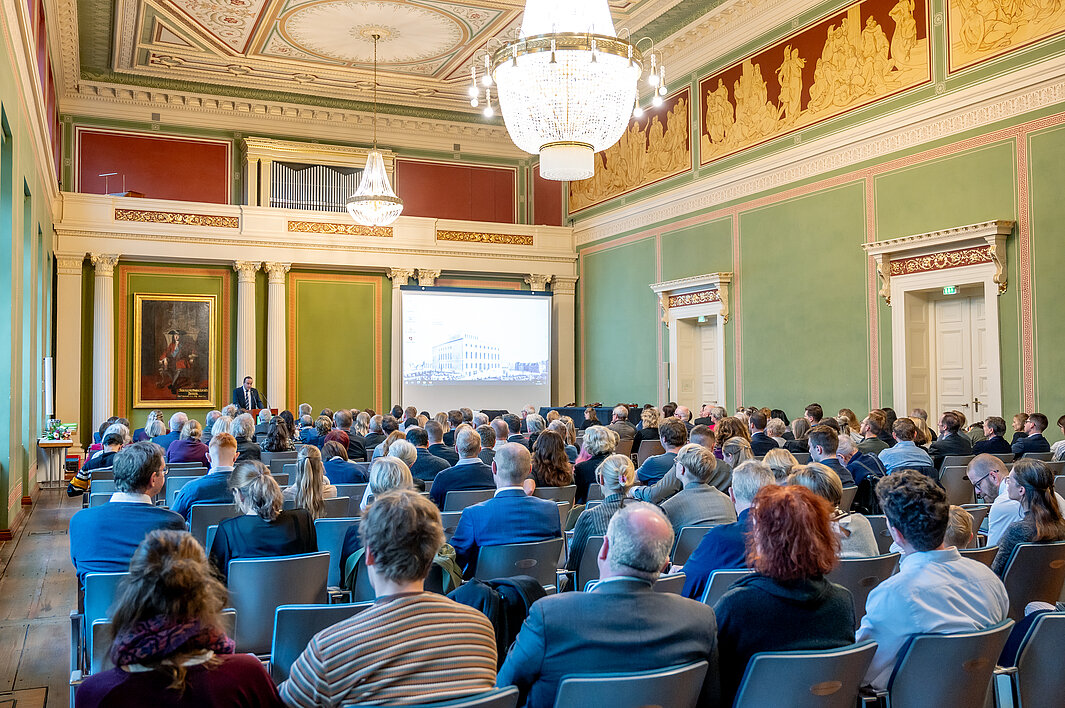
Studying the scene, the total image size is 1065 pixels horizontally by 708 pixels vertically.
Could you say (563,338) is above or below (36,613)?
above

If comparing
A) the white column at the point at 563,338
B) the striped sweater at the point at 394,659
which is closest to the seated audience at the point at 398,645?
the striped sweater at the point at 394,659

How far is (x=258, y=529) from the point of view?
11.7 ft

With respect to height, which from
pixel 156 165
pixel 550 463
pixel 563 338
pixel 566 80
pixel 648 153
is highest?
pixel 156 165

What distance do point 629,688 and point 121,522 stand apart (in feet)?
7.98

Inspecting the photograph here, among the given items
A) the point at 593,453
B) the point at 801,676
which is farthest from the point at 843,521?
the point at 593,453

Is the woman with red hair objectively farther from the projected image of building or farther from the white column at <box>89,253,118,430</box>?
the white column at <box>89,253,118,430</box>

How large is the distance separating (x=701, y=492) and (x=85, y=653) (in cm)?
265

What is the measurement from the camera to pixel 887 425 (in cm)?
768

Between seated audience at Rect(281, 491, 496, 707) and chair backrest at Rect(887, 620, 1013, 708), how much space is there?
1.08 metres

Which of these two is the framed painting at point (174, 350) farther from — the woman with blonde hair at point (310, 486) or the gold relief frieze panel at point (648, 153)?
the woman with blonde hair at point (310, 486)

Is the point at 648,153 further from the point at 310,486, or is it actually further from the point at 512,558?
the point at 512,558

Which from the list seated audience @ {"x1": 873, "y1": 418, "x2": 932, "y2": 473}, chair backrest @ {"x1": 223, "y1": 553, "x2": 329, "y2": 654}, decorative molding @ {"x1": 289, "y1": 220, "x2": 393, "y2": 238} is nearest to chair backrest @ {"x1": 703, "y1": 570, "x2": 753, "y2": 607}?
chair backrest @ {"x1": 223, "y1": 553, "x2": 329, "y2": 654}

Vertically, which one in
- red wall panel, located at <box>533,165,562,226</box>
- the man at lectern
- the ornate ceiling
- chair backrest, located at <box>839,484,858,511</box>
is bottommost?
chair backrest, located at <box>839,484,858,511</box>

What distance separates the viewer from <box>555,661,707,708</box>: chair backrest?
1944 millimetres
